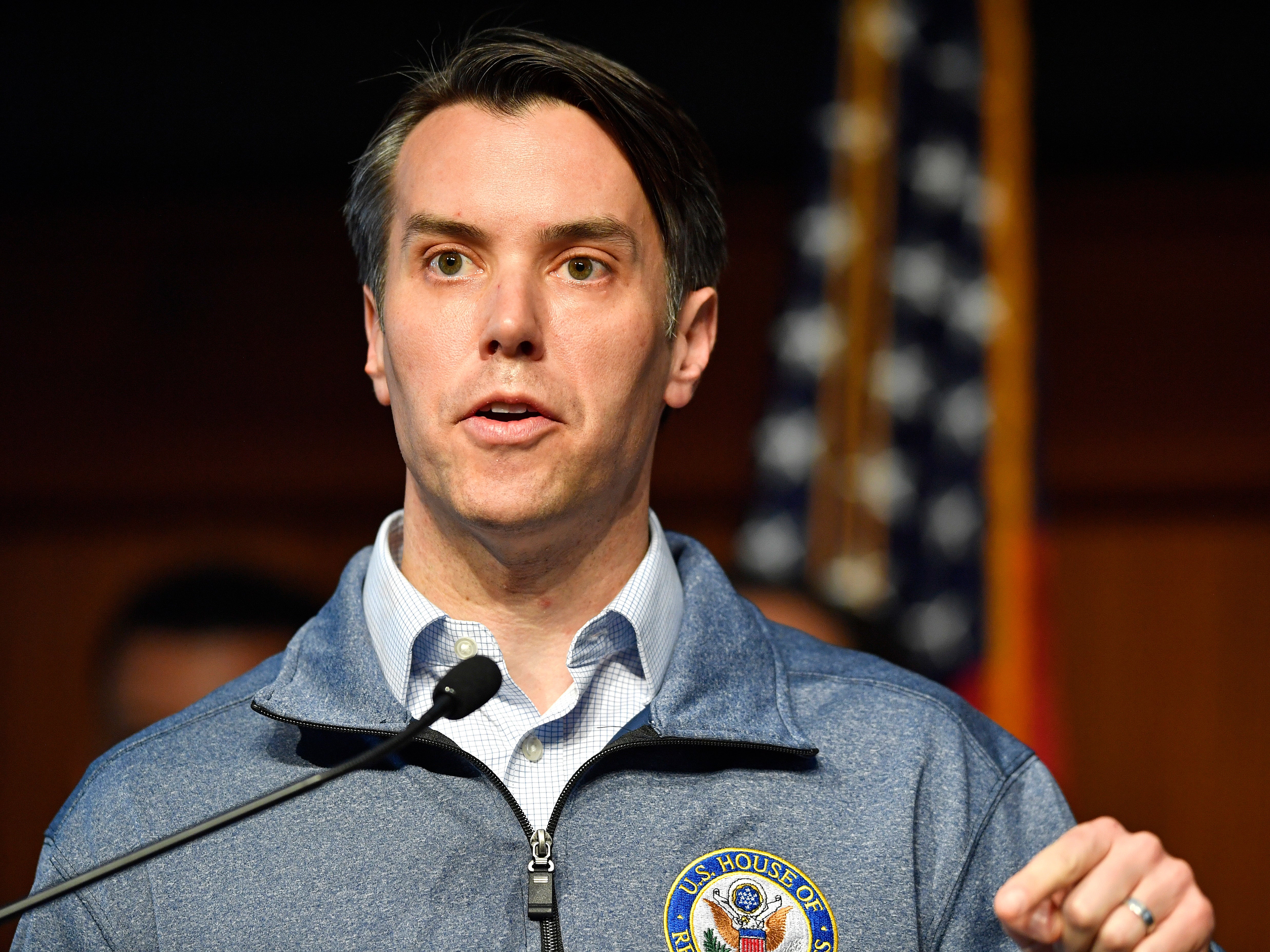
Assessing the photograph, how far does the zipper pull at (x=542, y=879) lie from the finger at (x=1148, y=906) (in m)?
0.49

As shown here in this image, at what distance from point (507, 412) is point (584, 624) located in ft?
0.86

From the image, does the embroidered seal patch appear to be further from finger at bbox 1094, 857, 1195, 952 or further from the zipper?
finger at bbox 1094, 857, 1195, 952

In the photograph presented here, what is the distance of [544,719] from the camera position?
4.58 ft

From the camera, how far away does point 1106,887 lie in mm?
1104

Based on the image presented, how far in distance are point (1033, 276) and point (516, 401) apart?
2.92 m

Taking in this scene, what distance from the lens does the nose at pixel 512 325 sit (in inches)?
54.1

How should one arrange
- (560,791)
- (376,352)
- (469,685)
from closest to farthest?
(469,685)
(560,791)
(376,352)

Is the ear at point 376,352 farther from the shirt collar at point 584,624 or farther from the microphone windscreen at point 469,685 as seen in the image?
the microphone windscreen at point 469,685

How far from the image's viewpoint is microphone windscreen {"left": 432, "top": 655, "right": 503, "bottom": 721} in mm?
1175

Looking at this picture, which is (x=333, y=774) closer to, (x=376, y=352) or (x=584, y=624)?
(x=584, y=624)

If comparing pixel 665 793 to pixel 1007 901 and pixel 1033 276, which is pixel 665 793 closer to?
pixel 1007 901

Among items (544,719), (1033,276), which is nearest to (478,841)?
(544,719)

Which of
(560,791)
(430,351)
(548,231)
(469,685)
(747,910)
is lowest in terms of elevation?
(747,910)

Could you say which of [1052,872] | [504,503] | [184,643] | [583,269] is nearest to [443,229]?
[583,269]
